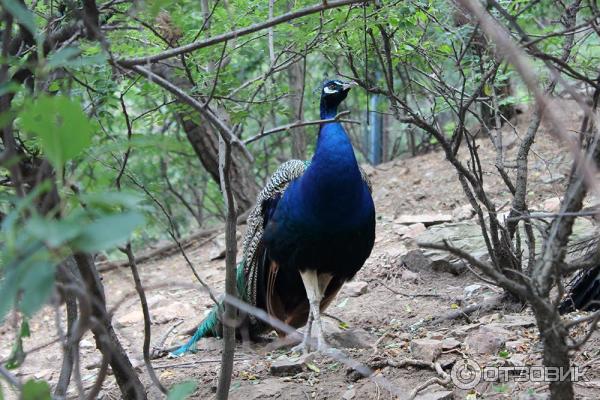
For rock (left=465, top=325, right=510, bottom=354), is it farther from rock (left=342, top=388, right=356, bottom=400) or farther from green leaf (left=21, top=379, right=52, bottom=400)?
green leaf (left=21, top=379, right=52, bottom=400)

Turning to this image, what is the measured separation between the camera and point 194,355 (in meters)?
4.82

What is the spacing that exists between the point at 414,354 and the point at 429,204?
3.76m

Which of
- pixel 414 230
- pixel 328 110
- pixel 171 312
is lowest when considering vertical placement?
pixel 171 312

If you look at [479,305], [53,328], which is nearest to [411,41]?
[479,305]

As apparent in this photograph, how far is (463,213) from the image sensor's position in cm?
651

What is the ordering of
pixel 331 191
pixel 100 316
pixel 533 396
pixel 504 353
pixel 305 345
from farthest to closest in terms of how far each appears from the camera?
pixel 331 191 < pixel 305 345 < pixel 504 353 < pixel 533 396 < pixel 100 316

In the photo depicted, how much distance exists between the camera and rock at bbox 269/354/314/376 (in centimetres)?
390

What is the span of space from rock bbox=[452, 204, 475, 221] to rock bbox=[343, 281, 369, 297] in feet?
3.90

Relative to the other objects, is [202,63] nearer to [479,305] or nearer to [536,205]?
[479,305]

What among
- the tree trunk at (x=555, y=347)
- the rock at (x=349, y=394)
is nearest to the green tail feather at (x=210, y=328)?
the rock at (x=349, y=394)

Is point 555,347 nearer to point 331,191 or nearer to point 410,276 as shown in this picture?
point 331,191

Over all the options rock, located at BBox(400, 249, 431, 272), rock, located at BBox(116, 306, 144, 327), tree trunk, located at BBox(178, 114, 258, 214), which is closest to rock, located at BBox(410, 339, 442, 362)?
rock, located at BBox(400, 249, 431, 272)

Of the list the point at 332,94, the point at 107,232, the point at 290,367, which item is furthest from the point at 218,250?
the point at 107,232

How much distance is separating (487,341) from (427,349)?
287 millimetres
